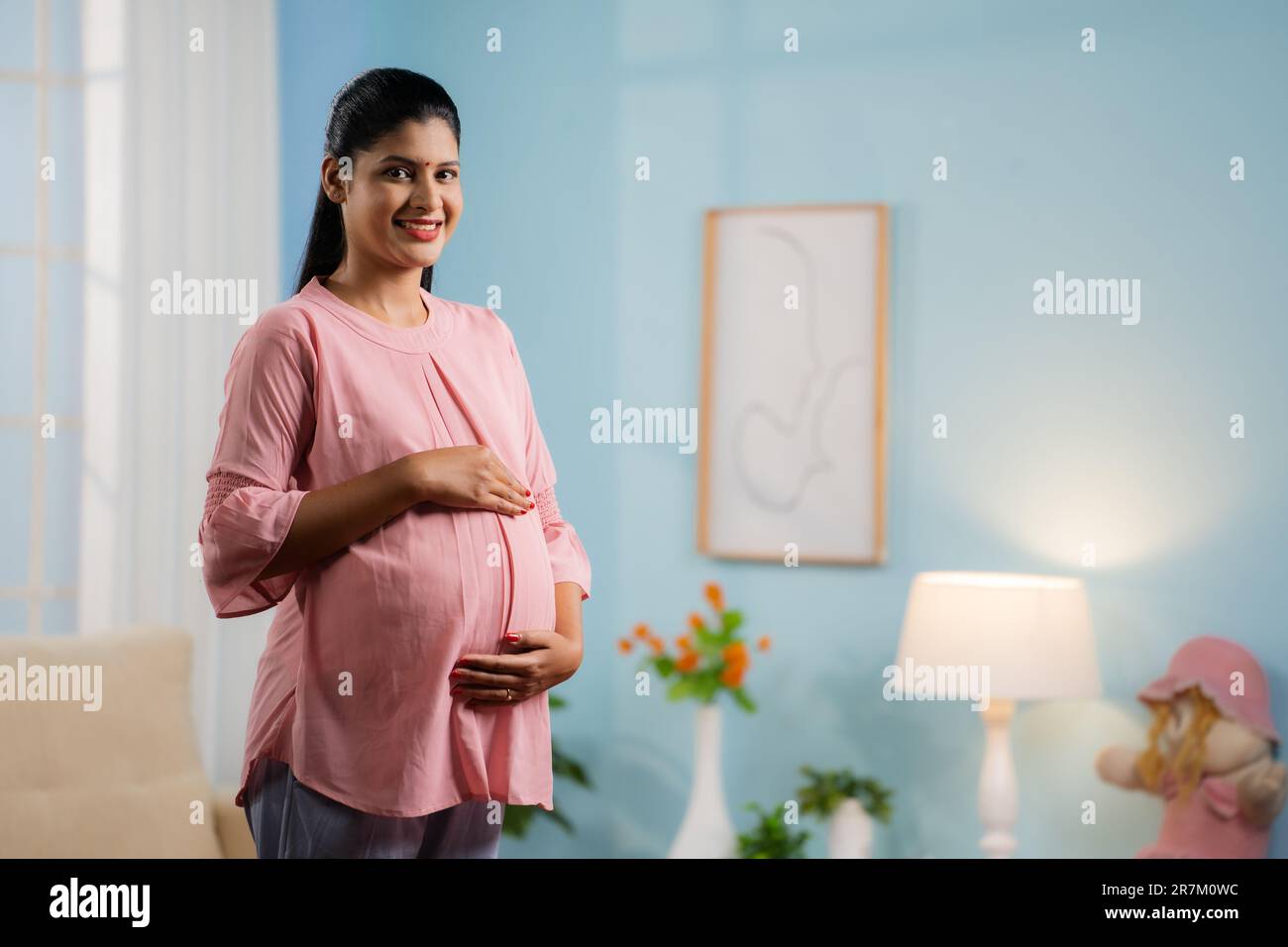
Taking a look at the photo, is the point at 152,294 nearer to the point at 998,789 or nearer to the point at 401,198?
the point at 401,198

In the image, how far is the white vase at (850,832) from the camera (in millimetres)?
2438

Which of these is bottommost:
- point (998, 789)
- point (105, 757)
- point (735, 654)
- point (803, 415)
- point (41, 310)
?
→ point (998, 789)

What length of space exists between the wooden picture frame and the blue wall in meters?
0.05

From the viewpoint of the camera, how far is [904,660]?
246 cm

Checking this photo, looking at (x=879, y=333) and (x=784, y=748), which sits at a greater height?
(x=879, y=333)

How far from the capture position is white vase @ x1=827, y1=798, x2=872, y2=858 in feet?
8.00

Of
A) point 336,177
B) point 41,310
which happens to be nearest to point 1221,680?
point 336,177

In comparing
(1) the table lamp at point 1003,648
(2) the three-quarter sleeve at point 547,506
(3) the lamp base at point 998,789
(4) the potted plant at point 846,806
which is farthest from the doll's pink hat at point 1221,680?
(2) the three-quarter sleeve at point 547,506

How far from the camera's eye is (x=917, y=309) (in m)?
2.65

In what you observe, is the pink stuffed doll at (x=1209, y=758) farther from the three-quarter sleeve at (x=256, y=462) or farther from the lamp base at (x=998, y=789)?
the three-quarter sleeve at (x=256, y=462)

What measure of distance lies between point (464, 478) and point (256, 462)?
187 millimetres

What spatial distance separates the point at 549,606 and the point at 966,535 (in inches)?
64.7
